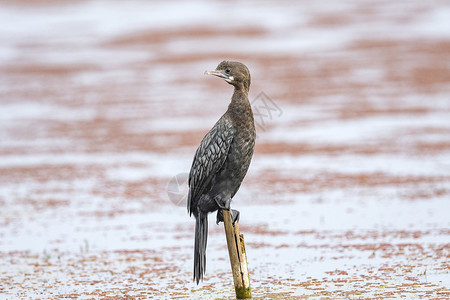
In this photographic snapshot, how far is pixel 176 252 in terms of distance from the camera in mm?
10805

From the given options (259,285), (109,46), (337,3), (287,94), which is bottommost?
(259,285)

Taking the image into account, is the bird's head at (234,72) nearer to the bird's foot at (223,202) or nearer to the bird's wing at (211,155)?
the bird's wing at (211,155)

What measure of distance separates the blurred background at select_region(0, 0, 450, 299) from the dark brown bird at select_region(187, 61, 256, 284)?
3.51 feet

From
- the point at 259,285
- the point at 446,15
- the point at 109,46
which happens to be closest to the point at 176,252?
the point at 259,285

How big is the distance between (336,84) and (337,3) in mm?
23522

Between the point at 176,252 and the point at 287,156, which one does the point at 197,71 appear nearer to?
the point at 287,156

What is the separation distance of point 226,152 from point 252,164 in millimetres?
9176

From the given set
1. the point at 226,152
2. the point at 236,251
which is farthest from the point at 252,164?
the point at 226,152

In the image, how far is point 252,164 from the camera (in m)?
16.8

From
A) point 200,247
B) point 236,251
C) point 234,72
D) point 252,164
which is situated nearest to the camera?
point 234,72

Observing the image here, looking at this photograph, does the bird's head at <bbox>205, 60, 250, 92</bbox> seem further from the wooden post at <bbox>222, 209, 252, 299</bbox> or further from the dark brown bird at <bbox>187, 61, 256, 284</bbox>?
the wooden post at <bbox>222, 209, 252, 299</bbox>

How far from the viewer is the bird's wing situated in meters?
7.60

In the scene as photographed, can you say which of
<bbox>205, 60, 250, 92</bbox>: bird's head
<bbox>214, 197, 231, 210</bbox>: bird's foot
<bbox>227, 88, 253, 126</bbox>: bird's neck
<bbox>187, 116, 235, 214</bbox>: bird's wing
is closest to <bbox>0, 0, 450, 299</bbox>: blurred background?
<bbox>214, 197, 231, 210</bbox>: bird's foot

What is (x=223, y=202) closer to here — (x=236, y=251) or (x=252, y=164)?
(x=236, y=251)
